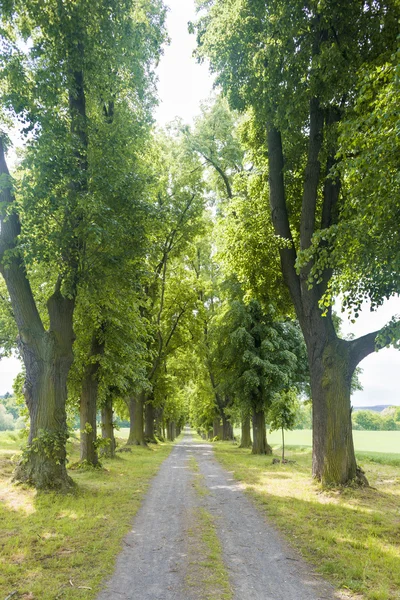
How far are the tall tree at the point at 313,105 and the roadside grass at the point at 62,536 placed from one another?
18.1 feet

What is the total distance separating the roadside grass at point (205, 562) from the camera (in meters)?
4.26

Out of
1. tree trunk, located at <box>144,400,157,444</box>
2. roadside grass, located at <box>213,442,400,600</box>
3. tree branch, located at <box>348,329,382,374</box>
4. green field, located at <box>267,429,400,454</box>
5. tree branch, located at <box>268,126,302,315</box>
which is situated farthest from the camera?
green field, located at <box>267,429,400,454</box>

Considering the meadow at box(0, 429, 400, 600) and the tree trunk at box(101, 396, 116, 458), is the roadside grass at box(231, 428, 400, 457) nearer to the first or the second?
the tree trunk at box(101, 396, 116, 458)

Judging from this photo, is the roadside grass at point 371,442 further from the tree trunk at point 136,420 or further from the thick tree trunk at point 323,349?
the thick tree trunk at point 323,349

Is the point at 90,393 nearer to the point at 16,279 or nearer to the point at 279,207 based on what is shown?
the point at 16,279

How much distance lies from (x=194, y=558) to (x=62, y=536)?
229cm

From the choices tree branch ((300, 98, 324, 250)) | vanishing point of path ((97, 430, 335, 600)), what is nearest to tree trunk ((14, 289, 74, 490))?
vanishing point of path ((97, 430, 335, 600))

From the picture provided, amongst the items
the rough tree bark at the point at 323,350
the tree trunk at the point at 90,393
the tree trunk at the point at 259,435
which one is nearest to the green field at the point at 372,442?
the tree trunk at the point at 259,435

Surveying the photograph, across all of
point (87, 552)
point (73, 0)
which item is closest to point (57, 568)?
point (87, 552)

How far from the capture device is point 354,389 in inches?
942

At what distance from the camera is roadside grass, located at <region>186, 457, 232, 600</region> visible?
426 centimetres

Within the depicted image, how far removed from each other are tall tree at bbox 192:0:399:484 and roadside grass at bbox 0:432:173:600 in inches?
217

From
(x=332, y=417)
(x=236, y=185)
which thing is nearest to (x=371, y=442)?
(x=332, y=417)

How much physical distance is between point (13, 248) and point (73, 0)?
21.1 feet
